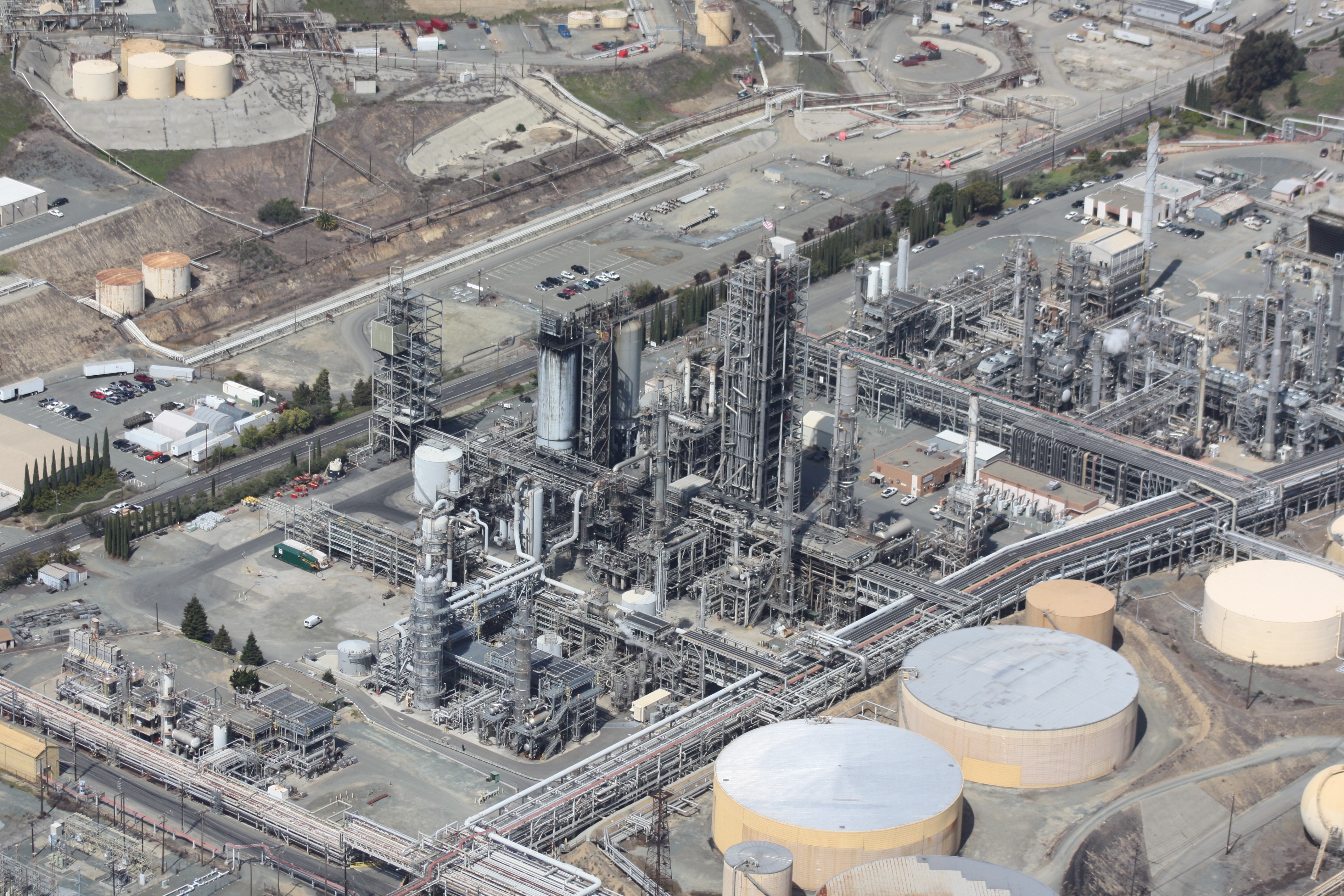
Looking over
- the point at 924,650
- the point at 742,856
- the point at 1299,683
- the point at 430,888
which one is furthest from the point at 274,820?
the point at 1299,683

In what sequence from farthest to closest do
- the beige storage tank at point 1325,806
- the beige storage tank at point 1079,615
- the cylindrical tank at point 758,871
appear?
the beige storage tank at point 1079,615, the beige storage tank at point 1325,806, the cylindrical tank at point 758,871

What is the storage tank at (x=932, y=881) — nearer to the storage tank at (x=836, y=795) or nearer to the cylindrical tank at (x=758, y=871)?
the cylindrical tank at (x=758, y=871)

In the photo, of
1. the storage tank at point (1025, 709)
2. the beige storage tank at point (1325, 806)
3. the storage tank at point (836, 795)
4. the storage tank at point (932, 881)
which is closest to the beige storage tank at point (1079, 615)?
the storage tank at point (1025, 709)

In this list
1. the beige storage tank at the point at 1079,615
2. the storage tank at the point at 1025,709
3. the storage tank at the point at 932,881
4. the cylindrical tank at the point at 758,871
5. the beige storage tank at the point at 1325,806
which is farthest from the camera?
the beige storage tank at the point at 1079,615

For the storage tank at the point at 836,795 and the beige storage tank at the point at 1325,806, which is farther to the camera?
the beige storage tank at the point at 1325,806

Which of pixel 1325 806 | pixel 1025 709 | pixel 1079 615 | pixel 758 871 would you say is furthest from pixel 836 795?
pixel 1079 615

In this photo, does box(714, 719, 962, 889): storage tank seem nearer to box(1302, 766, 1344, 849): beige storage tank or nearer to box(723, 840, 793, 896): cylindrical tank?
box(723, 840, 793, 896): cylindrical tank

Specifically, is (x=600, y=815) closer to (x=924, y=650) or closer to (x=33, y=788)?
(x=924, y=650)
